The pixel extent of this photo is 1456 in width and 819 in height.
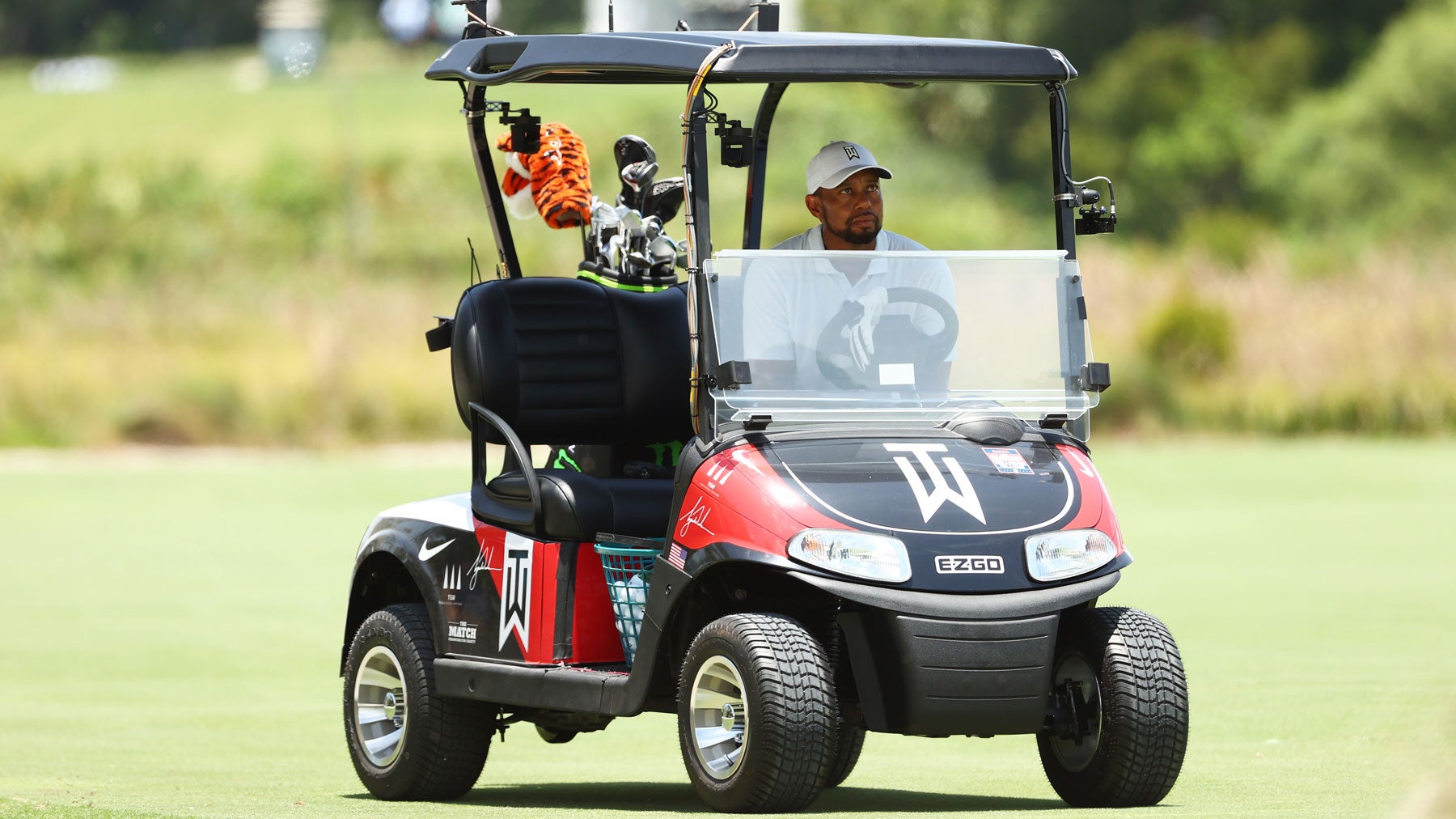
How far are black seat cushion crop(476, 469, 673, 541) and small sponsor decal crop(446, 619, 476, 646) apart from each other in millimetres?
392

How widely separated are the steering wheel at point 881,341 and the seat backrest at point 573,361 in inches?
37.7

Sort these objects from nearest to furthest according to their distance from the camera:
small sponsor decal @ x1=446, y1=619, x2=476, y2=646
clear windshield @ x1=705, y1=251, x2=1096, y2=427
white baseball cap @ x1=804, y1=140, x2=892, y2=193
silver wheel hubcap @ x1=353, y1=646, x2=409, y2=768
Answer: clear windshield @ x1=705, y1=251, x2=1096, y2=427
white baseball cap @ x1=804, y1=140, x2=892, y2=193
small sponsor decal @ x1=446, y1=619, x2=476, y2=646
silver wheel hubcap @ x1=353, y1=646, x2=409, y2=768

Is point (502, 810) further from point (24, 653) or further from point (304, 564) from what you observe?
point (304, 564)

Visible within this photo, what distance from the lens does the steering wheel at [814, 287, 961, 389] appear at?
6.83m

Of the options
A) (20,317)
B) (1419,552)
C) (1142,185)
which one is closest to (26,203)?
(20,317)

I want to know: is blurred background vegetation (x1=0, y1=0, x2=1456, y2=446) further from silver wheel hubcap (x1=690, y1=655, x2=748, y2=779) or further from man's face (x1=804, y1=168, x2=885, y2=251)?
silver wheel hubcap (x1=690, y1=655, x2=748, y2=779)

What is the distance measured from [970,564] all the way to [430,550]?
2.07 meters

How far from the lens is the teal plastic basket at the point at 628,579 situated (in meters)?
7.04

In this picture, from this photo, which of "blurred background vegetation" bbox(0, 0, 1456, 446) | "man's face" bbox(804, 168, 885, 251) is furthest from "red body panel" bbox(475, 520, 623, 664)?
"blurred background vegetation" bbox(0, 0, 1456, 446)

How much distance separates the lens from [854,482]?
21.1 feet

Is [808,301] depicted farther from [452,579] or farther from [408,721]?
[408,721]

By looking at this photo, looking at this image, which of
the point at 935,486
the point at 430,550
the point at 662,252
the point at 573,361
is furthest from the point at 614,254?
the point at 935,486

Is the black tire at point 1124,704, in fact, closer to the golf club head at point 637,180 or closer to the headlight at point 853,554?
the headlight at point 853,554

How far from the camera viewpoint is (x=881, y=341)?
6.91 m
